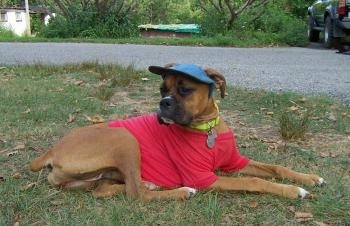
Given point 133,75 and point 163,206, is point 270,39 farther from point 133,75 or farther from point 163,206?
point 163,206

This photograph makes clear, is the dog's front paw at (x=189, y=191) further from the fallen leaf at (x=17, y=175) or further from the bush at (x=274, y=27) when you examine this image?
the bush at (x=274, y=27)

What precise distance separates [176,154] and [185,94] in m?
A: 0.44

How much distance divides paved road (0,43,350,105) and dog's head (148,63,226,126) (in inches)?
136

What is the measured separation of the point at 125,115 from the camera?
611 centimetres

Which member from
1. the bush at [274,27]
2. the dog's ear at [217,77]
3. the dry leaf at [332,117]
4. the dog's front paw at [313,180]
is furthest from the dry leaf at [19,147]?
the bush at [274,27]

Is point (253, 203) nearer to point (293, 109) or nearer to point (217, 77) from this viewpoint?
point (217, 77)

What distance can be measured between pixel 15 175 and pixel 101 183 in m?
0.80

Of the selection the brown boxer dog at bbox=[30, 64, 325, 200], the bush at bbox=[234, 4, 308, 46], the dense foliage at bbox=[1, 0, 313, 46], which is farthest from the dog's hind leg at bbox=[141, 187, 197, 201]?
the dense foliage at bbox=[1, 0, 313, 46]

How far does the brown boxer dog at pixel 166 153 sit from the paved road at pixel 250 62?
3.34 meters

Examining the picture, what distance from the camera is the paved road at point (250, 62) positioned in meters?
8.12

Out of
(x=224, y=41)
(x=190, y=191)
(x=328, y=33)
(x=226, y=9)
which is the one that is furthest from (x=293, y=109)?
(x=226, y=9)

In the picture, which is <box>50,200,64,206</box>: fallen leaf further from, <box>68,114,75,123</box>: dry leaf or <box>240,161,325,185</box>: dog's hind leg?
<box>68,114,75,123</box>: dry leaf

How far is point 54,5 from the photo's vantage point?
2159 cm

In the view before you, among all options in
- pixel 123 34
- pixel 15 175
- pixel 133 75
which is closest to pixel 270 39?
pixel 123 34
